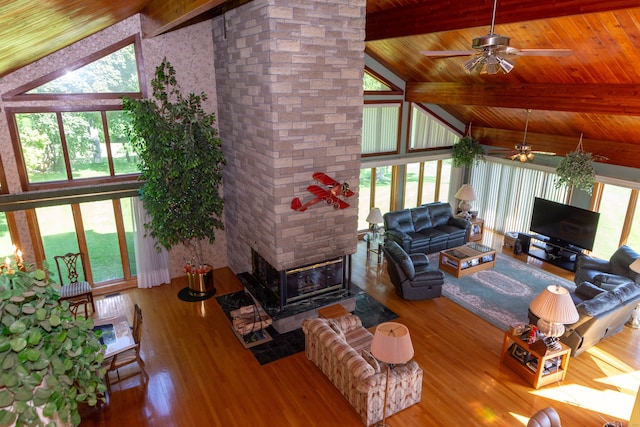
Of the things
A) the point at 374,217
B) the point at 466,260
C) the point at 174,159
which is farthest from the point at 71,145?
the point at 466,260

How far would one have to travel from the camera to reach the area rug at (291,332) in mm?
6555

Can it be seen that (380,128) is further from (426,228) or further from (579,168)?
(579,168)

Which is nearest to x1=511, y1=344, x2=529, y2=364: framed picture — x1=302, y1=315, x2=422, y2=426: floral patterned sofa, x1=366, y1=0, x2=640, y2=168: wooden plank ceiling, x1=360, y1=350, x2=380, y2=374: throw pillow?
x1=302, y1=315, x2=422, y2=426: floral patterned sofa

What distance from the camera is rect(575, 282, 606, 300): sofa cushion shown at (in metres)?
7.36

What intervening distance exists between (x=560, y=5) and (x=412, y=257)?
16.9 ft

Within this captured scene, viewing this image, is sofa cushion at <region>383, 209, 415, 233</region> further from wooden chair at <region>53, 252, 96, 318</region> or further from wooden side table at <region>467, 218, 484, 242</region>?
wooden chair at <region>53, 252, 96, 318</region>

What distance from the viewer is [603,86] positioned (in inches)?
270

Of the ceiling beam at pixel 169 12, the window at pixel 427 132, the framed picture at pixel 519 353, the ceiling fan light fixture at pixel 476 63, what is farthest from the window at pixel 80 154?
the window at pixel 427 132

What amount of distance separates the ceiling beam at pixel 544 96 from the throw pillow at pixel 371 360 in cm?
553

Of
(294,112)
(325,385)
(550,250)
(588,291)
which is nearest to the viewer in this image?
(325,385)

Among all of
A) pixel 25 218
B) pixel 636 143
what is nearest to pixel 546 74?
pixel 636 143

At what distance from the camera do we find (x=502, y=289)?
8.68 metres

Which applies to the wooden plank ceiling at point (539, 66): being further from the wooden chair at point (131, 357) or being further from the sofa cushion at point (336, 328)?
the wooden chair at point (131, 357)

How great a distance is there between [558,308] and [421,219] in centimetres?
565
